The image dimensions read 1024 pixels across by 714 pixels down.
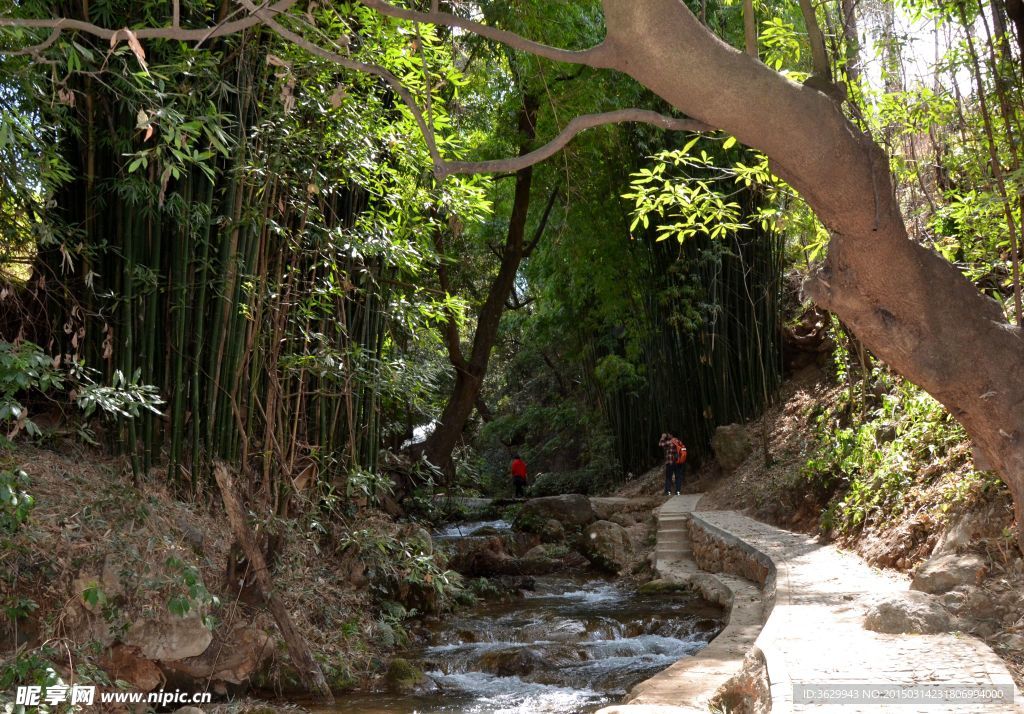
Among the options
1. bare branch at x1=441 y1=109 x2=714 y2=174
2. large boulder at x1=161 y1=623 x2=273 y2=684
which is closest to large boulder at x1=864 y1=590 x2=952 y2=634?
bare branch at x1=441 y1=109 x2=714 y2=174

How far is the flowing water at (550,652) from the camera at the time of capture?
16.4 feet

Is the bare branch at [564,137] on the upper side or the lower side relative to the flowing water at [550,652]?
upper

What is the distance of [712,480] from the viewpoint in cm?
1248

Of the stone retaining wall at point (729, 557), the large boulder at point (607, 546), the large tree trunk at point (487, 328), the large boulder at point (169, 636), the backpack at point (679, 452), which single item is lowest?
the large boulder at point (607, 546)

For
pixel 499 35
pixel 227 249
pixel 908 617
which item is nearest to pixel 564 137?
pixel 499 35

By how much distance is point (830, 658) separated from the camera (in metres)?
3.44

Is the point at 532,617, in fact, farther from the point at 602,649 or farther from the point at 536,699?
the point at 536,699

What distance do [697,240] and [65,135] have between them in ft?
30.1

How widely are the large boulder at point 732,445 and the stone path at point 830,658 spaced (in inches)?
194

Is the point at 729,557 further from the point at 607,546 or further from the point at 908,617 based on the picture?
the point at 908,617

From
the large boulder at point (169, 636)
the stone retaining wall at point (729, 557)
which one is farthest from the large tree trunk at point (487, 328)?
the large boulder at point (169, 636)

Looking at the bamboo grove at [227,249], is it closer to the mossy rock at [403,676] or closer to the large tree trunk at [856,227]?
the mossy rock at [403,676]

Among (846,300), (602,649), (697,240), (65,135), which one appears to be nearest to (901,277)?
(846,300)

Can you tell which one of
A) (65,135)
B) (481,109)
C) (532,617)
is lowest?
(532,617)
